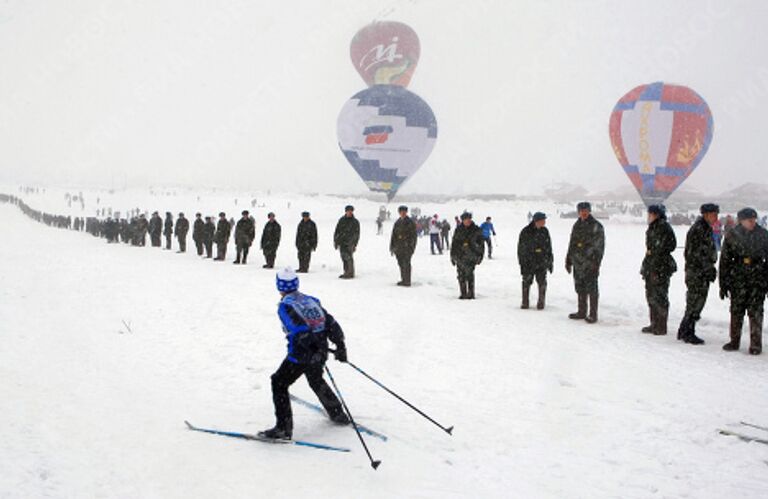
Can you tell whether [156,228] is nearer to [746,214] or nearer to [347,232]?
[347,232]

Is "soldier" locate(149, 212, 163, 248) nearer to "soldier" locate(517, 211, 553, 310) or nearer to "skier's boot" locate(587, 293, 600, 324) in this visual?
"soldier" locate(517, 211, 553, 310)

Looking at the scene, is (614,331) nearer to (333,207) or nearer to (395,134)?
(395,134)

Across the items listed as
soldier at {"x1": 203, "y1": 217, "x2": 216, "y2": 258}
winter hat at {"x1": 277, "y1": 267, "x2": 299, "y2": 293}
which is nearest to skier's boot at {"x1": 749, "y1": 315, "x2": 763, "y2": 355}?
winter hat at {"x1": 277, "y1": 267, "x2": 299, "y2": 293}

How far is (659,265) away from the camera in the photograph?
8.48m

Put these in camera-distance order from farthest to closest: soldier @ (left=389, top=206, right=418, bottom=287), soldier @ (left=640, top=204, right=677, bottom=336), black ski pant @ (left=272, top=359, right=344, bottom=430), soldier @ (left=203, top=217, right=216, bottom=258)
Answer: soldier @ (left=203, top=217, right=216, bottom=258) → soldier @ (left=389, top=206, right=418, bottom=287) → soldier @ (left=640, top=204, right=677, bottom=336) → black ski pant @ (left=272, top=359, right=344, bottom=430)

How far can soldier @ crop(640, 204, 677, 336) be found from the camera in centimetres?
843

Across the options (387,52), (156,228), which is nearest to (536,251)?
(156,228)

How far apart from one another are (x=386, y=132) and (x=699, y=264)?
110 ft

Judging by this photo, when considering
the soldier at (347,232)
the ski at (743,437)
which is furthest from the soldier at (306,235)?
the ski at (743,437)

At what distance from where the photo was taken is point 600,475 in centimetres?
410

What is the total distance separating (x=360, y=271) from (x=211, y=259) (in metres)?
6.50

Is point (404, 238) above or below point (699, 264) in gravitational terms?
below

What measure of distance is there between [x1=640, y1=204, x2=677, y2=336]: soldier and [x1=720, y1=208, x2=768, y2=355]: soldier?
896mm

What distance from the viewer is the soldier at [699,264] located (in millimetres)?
7867
